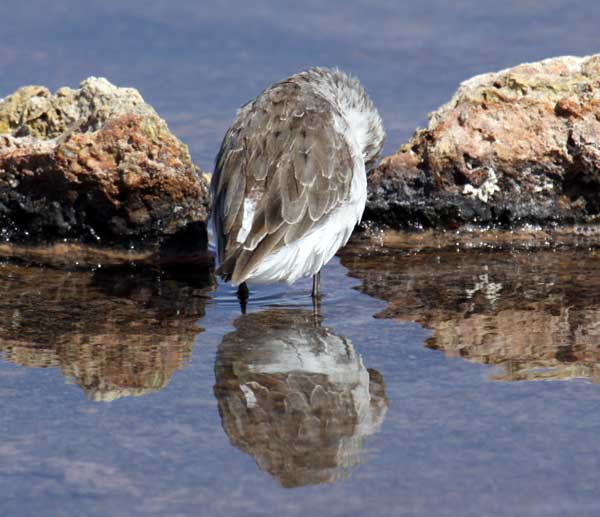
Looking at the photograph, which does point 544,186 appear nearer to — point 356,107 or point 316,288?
point 356,107

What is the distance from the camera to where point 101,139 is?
7199 mm

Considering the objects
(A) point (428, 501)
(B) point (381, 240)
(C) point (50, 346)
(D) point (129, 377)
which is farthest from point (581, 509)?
(B) point (381, 240)

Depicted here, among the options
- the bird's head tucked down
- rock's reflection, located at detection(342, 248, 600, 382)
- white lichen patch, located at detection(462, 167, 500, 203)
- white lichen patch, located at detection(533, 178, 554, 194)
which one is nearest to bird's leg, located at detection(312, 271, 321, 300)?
rock's reflection, located at detection(342, 248, 600, 382)

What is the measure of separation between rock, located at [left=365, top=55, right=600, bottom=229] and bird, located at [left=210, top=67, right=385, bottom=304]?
2.56 feet

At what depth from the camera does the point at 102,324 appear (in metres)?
5.74

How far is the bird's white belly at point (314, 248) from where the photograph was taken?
605cm

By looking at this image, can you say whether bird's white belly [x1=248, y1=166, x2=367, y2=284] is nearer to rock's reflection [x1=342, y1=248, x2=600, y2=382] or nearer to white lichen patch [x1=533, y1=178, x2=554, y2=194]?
rock's reflection [x1=342, y1=248, x2=600, y2=382]

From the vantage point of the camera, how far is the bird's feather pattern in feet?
19.7

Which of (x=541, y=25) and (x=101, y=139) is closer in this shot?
(x=101, y=139)

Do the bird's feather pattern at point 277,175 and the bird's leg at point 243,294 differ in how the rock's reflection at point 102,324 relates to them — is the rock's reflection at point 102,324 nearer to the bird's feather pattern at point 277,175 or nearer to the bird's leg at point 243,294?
the bird's leg at point 243,294

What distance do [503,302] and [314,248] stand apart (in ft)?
3.56

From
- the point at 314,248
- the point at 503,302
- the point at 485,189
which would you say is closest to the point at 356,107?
the point at 485,189

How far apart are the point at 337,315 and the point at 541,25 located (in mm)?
6059

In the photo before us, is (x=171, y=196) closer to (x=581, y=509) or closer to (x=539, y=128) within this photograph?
(x=539, y=128)
